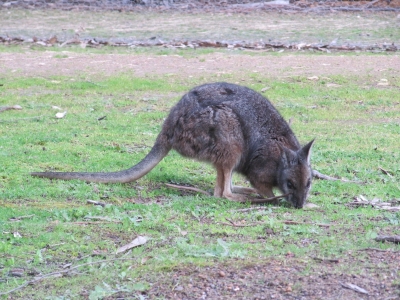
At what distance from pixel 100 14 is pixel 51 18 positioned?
987 mm

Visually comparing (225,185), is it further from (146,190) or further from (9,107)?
(9,107)

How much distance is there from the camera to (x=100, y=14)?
14977mm

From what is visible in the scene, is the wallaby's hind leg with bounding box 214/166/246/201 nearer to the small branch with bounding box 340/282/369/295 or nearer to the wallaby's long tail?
the wallaby's long tail

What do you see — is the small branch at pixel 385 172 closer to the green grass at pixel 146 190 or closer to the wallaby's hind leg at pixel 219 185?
the green grass at pixel 146 190

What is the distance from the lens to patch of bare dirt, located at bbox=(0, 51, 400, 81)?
10.6 m

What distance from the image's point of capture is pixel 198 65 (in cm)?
1097

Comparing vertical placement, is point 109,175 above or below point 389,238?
below

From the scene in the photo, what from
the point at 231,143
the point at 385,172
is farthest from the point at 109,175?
the point at 385,172

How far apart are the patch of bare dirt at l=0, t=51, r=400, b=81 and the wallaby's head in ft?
14.2

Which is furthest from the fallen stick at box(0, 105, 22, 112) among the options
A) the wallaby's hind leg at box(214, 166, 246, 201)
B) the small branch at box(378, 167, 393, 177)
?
the small branch at box(378, 167, 393, 177)

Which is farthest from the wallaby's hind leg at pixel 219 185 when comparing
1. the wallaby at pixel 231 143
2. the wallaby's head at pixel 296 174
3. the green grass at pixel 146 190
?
the wallaby's head at pixel 296 174

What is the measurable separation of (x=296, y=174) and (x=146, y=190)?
1.18 metres

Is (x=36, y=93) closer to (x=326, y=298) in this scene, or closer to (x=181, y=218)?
(x=181, y=218)

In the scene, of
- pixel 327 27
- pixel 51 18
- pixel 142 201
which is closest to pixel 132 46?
pixel 51 18
